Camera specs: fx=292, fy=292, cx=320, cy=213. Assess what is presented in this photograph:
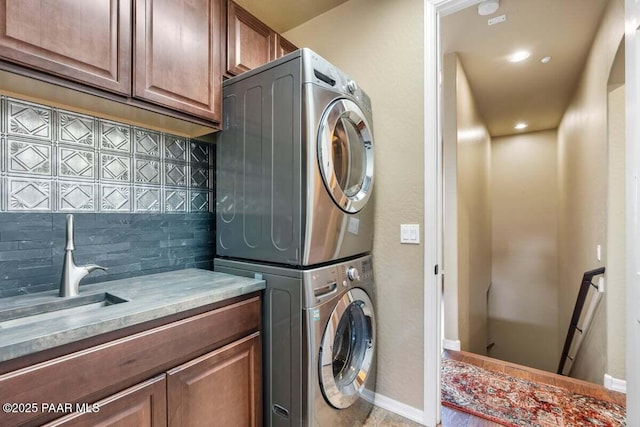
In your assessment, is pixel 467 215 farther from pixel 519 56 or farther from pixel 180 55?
pixel 180 55

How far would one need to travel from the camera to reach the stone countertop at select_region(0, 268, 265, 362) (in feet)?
2.51

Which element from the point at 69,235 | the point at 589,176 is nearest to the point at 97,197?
the point at 69,235

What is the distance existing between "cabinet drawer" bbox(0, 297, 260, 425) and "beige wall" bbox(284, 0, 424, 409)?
3.17ft

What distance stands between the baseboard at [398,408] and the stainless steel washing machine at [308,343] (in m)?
0.23

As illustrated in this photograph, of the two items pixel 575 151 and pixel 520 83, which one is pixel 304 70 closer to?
pixel 520 83

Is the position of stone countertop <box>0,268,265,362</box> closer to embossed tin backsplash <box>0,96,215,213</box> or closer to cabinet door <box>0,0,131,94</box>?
embossed tin backsplash <box>0,96,215,213</box>

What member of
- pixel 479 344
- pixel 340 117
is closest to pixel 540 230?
pixel 479 344

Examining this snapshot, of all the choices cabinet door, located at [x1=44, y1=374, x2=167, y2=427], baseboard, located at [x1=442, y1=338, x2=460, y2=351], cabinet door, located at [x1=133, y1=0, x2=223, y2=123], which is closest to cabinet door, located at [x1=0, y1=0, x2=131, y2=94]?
cabinet door, located at [x1=133, y1=0, x2=223, y2=123]

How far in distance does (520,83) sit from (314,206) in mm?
3637

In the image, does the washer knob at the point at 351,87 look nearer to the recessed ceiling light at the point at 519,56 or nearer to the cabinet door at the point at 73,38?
the cabinet door at the point at 73,38

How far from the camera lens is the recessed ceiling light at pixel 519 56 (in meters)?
2.83

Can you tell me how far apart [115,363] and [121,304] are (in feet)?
0.69

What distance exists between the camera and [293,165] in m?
1.33

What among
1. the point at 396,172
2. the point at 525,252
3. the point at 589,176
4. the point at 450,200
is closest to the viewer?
the point at 396,172
